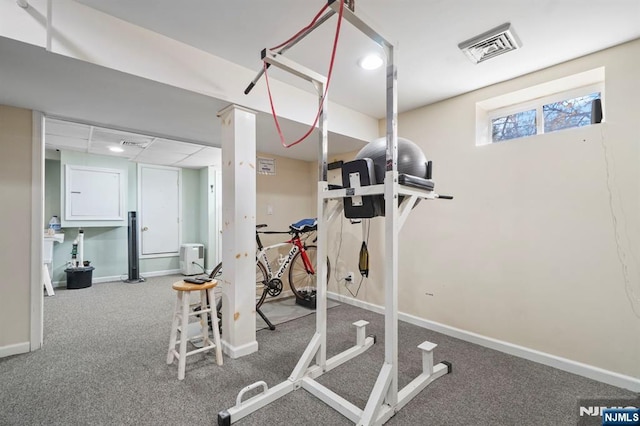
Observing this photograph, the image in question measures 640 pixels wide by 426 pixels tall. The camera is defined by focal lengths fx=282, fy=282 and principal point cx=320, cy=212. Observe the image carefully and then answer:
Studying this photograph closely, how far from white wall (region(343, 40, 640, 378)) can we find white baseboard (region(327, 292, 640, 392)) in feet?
0.13

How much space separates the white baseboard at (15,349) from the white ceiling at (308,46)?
1.88m

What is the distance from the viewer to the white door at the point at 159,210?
17.4 feet

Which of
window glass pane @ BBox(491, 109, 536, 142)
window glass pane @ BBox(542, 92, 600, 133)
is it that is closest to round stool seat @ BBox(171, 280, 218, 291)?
window glass pane @ BBox(491, 109, 536, 142)

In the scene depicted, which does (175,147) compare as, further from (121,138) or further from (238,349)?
(238,349)

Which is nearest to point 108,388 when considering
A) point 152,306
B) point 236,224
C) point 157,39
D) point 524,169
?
point 236,224

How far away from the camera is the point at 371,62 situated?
218cm

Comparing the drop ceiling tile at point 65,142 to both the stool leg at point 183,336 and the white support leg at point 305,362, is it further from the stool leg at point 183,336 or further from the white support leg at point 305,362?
the white support leg at point 305,362

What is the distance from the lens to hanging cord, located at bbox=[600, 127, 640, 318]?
6.12 feet

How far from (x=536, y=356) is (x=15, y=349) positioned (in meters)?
4.09

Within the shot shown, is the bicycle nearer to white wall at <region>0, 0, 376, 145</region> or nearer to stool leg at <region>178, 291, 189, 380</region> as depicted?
stool leg at <region>178, 291, 189, 380</region>

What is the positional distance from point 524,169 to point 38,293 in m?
4.10

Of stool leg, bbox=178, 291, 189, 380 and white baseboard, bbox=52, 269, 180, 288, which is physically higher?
stool leg, bbox=178, 291, 189, 380

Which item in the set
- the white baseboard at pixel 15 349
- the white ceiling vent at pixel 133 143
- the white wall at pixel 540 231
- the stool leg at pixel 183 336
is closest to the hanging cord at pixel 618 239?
the white wall at pixel 540 231

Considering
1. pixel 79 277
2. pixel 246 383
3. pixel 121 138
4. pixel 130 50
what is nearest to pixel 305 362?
pixel 246 383
